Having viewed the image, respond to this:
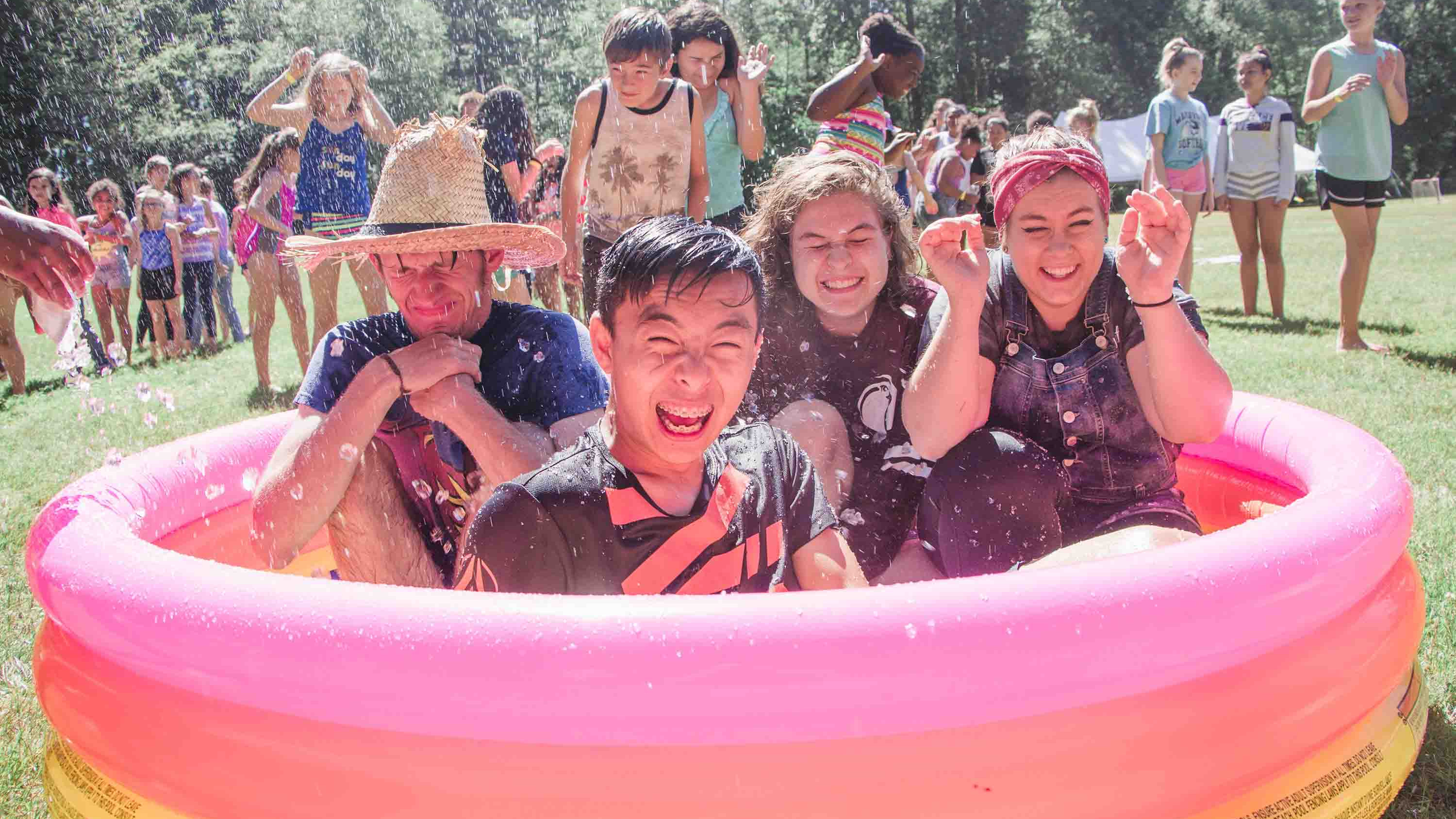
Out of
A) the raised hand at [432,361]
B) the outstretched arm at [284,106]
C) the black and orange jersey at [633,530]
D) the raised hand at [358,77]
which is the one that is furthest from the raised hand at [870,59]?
the black and orange jersey at [633,530]

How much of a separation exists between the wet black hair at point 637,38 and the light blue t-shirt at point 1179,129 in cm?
494

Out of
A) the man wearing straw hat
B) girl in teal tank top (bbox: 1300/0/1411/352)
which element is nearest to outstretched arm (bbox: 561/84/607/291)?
the man wearing straw hat

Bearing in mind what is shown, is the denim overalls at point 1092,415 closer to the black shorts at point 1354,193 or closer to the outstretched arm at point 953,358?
the outstretched arm at point 953,358

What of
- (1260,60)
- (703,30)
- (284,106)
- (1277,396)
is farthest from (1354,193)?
(284,106)

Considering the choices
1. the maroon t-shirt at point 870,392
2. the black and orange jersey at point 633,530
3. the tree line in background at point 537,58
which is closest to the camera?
the black and orange jersey at point 633,530

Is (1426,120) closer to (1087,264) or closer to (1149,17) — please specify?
(1149,17)

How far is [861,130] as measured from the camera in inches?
209

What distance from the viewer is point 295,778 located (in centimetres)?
150

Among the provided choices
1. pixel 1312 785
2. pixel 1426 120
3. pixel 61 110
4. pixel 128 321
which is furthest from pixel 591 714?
pixel 1426 120

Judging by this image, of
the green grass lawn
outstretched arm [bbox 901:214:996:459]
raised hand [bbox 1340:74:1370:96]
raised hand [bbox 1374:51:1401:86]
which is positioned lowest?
the green grass lawn

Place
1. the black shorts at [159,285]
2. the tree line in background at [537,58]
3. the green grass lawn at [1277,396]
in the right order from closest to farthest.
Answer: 1. the green grass lawn at [1277,396]
2. the black shorts at [159,285]
3. the tree line in background at [537,58]

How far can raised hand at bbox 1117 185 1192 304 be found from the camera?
2.18 m

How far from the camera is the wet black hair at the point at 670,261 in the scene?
1.82 m

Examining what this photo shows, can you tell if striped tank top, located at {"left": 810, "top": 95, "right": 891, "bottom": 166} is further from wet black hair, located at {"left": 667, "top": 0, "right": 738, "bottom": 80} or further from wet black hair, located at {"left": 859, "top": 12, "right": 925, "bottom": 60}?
wet black hair, located at {"left": 667, "top": 0, "right": 738, "bottom": 80}
